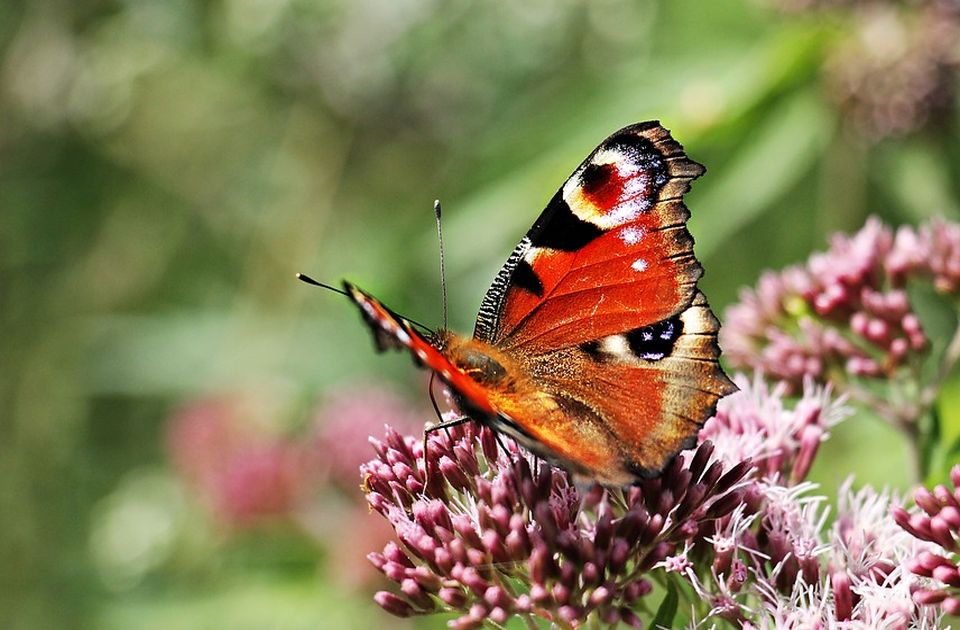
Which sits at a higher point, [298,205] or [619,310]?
[298,205]

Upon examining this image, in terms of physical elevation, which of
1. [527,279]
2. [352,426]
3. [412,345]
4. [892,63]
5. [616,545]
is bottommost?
[616,545]

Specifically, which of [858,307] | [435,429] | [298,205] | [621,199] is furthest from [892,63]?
[298,205]

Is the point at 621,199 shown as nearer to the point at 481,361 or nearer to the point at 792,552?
the point at 481,361

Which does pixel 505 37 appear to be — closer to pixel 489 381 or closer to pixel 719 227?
pixel 719 227

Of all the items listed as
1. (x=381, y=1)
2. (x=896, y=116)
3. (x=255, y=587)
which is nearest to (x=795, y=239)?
(x=896, y=116)

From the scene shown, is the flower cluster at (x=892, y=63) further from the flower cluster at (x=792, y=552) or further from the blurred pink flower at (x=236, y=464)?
the blurred pink flower at (x=236, y=464)

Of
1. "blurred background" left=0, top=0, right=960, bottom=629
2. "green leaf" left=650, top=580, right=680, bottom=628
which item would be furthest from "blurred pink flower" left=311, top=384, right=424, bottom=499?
"green leaf" left=650, top=580, right=680, bottom=628
